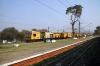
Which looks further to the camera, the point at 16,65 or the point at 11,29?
the point at 11,29

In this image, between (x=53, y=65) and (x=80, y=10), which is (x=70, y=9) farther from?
(x=53, y=65)

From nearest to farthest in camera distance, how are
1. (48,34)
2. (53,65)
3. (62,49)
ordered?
(53,65) < (62,49) < (48,34)

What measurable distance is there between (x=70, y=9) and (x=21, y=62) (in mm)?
48683

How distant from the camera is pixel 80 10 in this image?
55656 mm

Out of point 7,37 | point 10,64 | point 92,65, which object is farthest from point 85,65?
point 7,37

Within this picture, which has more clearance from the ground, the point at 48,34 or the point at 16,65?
the point at 48,34

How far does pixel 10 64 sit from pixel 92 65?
20.2 feet

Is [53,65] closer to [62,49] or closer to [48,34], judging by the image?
[62,49]

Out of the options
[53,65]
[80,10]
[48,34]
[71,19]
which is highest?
[80,10]

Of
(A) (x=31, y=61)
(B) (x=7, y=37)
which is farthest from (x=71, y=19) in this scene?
(A) (x=31, y=61)

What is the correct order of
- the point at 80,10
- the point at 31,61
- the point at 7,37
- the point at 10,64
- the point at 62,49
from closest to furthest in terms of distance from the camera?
the point at 10,64 → the point at 31,61 → the point at 62,49 → the point at 80,10 → the point at 7,37

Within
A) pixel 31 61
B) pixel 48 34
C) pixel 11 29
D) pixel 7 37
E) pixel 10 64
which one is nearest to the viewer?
pixel 10 64

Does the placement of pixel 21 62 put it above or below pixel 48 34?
below

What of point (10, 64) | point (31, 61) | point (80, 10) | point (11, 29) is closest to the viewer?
point (10, 64)
